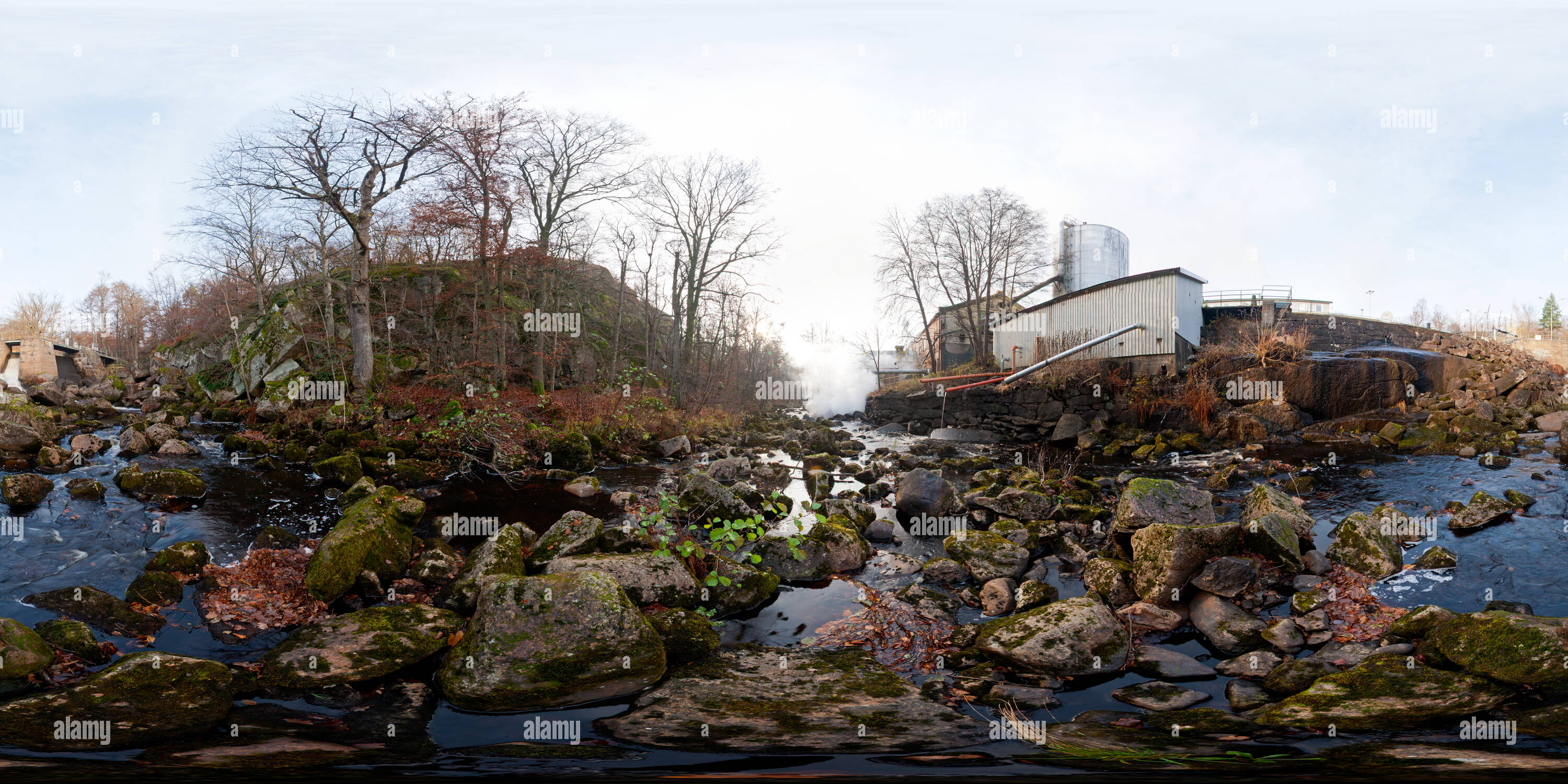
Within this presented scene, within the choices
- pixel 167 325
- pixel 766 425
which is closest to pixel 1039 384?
pixel 766 425

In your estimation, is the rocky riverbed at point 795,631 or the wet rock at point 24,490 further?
the wet rock at point 24,490

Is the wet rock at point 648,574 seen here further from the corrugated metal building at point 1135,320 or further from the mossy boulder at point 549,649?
the corrugated metal building at point 1135,320

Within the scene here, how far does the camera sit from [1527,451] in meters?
12.5

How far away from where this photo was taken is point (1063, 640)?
5.90 metres

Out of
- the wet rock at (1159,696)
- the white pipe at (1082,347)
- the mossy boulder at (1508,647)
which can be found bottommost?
the wet rock at (1159,696)

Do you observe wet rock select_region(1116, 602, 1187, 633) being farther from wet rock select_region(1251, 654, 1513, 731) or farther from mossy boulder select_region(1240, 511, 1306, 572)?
mossy boulder select_region(1240, 511, 1306, 572)

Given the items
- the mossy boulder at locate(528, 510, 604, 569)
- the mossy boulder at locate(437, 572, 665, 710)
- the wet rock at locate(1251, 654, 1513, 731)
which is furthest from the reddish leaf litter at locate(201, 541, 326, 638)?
the wet rock at locate(1251, 654, 1513, 731)

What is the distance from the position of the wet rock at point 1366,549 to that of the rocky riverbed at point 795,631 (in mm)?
48

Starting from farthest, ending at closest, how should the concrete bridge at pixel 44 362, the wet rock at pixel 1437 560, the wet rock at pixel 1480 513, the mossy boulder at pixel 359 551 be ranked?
the concrete bridge at pixel 44 362, the wet rock at pixel 1480 513, the wet rock at pixel 1437 560, the mossy boulder at pixel 359 551

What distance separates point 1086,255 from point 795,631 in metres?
38.0

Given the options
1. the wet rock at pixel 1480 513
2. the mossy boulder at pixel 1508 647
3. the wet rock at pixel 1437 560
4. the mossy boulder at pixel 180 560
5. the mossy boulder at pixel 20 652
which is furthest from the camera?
the wet rock at pixel 1480 513

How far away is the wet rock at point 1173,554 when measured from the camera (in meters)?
Answer: 7.19

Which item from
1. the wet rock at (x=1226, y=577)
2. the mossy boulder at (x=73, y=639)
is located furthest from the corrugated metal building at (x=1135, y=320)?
the mossy boulder at (x=73, y=639)

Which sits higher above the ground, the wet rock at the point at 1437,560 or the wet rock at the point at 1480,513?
the wet rock at the point at 1480,513
